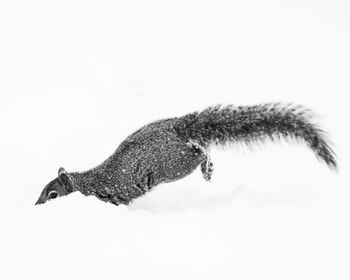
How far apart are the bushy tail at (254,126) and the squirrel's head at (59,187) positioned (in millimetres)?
1441

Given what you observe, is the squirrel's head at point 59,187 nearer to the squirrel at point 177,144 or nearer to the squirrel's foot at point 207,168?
the squirrel at point 177,144

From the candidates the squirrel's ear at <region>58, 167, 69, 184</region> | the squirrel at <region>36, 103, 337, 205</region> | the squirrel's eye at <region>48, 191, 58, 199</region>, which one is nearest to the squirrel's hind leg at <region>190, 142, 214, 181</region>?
the squirrel at <region>36, 103, 337, 205</region>

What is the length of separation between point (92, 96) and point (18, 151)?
3.40 metres

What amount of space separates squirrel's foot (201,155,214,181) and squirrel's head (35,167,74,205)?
5.14 ft

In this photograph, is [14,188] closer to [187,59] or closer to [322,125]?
[322,125]

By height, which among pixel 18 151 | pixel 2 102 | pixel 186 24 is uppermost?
pixel 186 24

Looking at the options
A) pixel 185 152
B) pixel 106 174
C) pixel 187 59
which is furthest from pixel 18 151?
pixel 187 59

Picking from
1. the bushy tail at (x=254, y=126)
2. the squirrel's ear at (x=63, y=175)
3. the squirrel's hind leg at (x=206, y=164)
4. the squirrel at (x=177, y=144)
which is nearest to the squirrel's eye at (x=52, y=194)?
the squirrel at (x=177, y=144)

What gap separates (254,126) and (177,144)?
872 millimetres

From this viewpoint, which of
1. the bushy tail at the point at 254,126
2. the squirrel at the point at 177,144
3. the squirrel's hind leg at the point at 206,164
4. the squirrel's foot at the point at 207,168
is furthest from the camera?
the squirrel's foot at the point at 207,168

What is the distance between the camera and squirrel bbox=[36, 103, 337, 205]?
235 inches

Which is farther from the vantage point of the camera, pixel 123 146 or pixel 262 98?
pixel 262 98

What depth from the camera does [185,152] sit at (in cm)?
628

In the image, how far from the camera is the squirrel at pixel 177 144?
5980 mm
